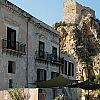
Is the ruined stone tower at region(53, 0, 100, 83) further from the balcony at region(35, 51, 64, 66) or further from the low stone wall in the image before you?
the low stone wall

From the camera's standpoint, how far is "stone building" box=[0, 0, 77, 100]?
887 inches

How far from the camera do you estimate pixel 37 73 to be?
2742 cm

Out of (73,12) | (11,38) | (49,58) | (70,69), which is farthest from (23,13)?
(73,12)

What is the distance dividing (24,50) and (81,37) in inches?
1233

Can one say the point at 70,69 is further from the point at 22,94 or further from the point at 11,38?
the point at 22,94

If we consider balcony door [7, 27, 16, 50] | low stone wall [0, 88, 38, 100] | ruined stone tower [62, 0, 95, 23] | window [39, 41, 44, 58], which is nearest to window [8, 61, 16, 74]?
balcony door [7, 27, 16, 50]

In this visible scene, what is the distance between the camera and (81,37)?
55.4 m

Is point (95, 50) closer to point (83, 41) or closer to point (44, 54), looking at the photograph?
point (83, 41)

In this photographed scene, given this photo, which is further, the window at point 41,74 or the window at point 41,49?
the window at point 41,49

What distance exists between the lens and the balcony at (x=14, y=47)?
22.4 meters

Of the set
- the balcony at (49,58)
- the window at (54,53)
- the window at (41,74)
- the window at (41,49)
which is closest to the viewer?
the balcony at (49,58)

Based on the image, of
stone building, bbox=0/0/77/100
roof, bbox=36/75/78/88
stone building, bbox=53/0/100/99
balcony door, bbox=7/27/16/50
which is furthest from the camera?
stone building, bbox=53/0/100/99

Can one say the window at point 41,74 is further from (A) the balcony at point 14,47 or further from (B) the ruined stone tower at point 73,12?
(B) the ruined stone tower at point 73,12

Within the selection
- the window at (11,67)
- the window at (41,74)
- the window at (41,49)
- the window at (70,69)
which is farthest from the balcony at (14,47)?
the window at (70,69)
